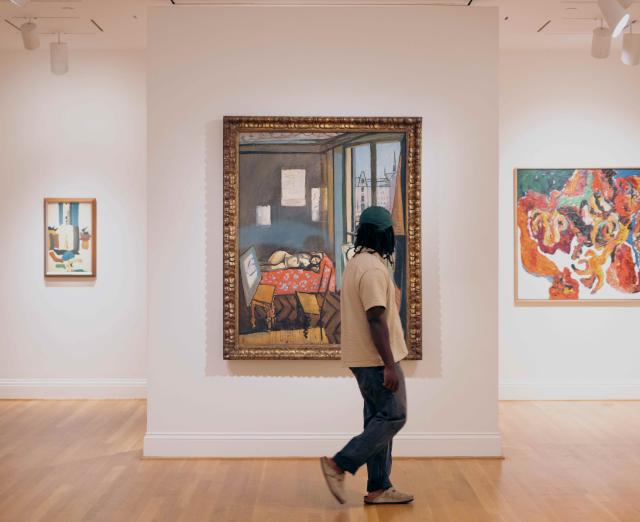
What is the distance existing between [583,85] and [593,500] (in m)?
4.70

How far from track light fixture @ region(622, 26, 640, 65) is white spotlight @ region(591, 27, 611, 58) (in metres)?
0.12

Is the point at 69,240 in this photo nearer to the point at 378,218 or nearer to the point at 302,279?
the point at 302,279

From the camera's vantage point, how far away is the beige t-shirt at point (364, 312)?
4750 millimetres

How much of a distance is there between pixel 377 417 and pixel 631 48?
3.68 m

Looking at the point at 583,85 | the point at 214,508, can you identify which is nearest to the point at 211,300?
the point at 214,508

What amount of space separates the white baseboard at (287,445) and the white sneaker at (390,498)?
1144 mm

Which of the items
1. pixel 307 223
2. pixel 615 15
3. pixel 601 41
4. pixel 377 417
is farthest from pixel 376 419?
pixel 601 41

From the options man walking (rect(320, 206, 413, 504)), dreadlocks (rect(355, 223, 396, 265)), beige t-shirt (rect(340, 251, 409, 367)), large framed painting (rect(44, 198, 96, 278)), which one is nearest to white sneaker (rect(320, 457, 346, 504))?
man walking (rect(320, 206, 413, 504))

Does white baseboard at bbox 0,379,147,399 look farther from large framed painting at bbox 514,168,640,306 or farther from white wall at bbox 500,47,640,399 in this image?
large framed painting at bbox 514,168,640,306

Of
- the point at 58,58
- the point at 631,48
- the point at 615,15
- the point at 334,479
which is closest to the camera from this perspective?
the point at 334,479

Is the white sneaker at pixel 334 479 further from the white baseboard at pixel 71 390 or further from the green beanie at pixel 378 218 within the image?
the white baseboard at pixel 71 390

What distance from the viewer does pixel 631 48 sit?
6.63 meters

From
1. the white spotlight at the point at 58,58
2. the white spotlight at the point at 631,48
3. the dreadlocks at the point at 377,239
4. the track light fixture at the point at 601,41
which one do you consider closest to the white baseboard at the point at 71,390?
the white spotlight at the point at 58,58

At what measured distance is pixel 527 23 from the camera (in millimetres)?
7180
